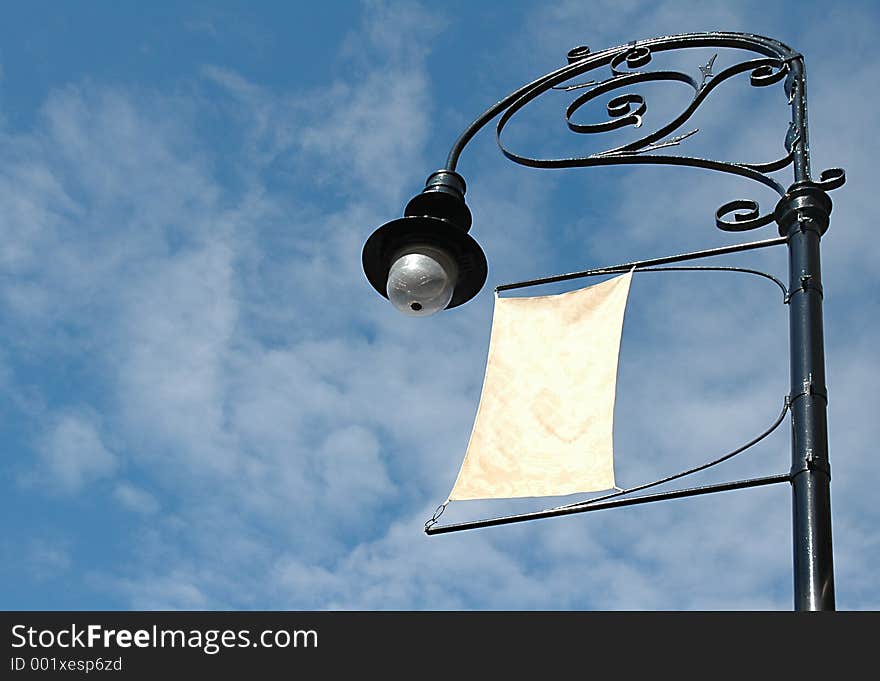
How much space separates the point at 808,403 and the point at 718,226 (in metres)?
1.41

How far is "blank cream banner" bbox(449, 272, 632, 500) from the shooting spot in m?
5.58

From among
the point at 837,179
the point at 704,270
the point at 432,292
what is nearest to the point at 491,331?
the point at 432,292

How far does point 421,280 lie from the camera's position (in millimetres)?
5992

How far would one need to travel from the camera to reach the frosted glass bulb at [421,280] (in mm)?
6004

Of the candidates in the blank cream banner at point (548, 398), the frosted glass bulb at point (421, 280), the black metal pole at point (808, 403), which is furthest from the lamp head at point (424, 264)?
the black metal pole at point (808, 403)

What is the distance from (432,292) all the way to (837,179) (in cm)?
192
